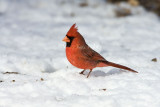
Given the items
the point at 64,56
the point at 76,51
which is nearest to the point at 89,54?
the point at 76,51

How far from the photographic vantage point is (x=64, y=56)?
15.1ft

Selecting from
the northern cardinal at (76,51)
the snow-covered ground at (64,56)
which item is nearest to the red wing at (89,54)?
the northern cardinal at (76,51)

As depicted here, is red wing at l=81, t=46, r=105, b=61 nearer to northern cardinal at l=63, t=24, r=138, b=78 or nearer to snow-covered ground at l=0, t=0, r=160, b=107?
northern cardinal at l=63, t=24, r=138, b=78

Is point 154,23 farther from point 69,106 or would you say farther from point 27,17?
point 69,106

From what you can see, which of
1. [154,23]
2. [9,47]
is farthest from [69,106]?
[154,23]

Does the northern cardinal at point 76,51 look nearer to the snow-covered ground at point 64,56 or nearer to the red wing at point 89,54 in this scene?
the red wing at point 89,54

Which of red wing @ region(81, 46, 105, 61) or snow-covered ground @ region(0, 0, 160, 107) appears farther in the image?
red wing @ region(81, 46, 105, 61)

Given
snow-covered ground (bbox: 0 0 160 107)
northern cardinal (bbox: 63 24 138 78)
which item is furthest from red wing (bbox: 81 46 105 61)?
snow-covered ground (bbox: 0 0 160 107)

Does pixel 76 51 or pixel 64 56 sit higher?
pixel 76 51

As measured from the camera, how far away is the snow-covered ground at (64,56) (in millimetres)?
2834

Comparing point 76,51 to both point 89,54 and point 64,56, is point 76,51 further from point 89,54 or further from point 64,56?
point 64,56

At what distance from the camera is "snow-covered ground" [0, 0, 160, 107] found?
2.83 meters

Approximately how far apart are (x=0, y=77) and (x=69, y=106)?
1144 millimetres

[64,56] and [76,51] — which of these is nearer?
[76,51]
